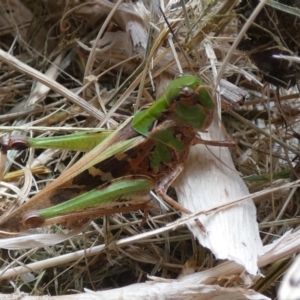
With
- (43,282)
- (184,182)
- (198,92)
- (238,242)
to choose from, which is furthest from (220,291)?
(43,282)

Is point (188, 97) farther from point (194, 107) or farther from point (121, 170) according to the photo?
point (121, 170)

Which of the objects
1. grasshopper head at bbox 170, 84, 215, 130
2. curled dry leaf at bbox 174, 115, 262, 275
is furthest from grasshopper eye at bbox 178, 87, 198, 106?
curled dry leaf at bbox 174, 115, 262, 275

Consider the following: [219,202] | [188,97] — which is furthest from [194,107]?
[219,202]

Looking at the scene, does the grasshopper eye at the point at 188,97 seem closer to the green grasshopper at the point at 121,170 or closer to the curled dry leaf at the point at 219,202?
the green grasshopper at the point at 121,170

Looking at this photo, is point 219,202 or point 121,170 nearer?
point 219,202

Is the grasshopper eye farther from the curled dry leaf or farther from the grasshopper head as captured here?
the curled dry leaf

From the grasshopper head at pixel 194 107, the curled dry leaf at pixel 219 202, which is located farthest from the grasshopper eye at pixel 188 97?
the curled dry leaf at pixel 219 202
